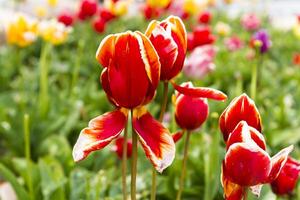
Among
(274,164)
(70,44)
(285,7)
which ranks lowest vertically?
(285,7)

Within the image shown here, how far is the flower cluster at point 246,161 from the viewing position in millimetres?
772

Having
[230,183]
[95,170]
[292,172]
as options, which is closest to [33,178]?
[95,170]

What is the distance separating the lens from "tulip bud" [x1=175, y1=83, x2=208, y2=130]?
1.07 m

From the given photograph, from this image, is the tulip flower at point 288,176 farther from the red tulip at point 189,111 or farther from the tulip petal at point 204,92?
the tulip petal at point 204,92

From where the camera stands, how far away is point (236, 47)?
4246 millimetres

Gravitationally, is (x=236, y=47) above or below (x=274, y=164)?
below

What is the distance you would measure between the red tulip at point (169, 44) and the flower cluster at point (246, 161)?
0.35 feet

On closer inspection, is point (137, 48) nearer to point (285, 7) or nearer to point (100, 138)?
point (100, 138)

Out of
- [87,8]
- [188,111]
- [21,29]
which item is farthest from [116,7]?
[188,111]

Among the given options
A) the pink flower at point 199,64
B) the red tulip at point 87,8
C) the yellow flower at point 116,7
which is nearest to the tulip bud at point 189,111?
the pink flower at point 199,64

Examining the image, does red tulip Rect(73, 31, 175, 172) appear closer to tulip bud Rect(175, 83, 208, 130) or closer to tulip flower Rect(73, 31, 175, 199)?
tulip flower Rect(73, 31, 175, 199)

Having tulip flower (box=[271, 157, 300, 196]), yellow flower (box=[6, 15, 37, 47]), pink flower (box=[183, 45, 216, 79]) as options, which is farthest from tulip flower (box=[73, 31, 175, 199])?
yellow flower (box=[6, 15, 37, 47])

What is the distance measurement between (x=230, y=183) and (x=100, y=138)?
19 cm

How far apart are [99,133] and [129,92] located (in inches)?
2.8
